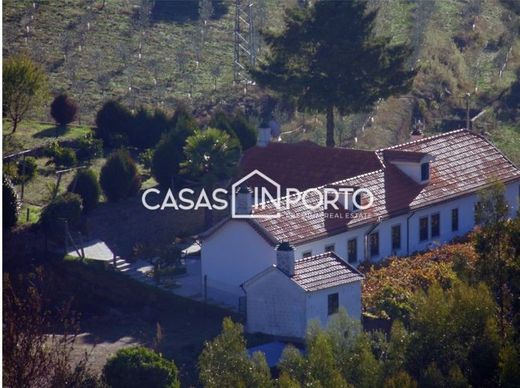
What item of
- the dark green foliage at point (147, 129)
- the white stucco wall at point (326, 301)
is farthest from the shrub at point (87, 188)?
the white stucco wall at point (326, 301)

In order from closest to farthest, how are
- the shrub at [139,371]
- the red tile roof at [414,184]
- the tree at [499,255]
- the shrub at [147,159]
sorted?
the tree at [499,255] → the shrub at [139,371] → the red tile roof at [414,184] → the shrub at [147,159]

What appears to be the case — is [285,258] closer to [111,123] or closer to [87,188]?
[87,188]

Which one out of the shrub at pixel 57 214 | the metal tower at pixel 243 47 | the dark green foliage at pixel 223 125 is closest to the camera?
the shrub at pixel 57 214

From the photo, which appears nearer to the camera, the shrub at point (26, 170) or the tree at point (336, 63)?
the shrub at point (26, 170)

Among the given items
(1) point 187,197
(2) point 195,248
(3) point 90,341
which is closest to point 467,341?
(3) point 90,341

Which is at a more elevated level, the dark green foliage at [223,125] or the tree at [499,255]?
the tree at [499,255]

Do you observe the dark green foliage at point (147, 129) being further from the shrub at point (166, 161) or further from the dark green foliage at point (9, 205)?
the dark green foliage at point (9, 205)

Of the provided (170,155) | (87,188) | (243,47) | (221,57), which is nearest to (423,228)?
(170,155)
